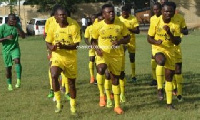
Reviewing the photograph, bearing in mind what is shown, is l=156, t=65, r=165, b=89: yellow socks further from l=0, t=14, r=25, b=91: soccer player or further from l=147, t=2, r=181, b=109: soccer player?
l=0, t=14, r=25, b=91: soccer player

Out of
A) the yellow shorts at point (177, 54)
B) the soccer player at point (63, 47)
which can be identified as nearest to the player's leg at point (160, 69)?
the yellow shorts at point (177, 54)

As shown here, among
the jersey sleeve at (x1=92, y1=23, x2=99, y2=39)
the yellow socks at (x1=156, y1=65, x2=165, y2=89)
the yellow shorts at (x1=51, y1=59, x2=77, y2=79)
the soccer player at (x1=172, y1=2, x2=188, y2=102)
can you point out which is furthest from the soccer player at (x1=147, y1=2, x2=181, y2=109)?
the yellow shorts at (x1=51, y1=59, x2=77, y2=79)

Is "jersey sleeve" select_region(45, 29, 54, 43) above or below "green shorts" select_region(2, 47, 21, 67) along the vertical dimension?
above

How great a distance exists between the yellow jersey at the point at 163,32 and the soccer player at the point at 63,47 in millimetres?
1676

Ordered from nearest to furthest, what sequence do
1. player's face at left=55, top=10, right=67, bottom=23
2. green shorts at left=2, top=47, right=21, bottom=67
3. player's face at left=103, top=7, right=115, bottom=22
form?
player's face at left=55, top=10, right=67, bottom=23 → player's face at left=103, top=7, right=115, bottom=22 → green shorts at left=2, top=47, right=21, bottom=67

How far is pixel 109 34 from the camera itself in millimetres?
8797

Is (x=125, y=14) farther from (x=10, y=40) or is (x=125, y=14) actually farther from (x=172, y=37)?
(x=172, y=37)

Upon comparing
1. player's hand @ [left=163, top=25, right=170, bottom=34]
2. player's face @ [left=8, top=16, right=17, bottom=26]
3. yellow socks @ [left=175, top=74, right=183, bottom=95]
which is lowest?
yellow socks @ [left=175, top=74, right=183, bottom=95]

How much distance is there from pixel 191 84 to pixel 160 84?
111 inches

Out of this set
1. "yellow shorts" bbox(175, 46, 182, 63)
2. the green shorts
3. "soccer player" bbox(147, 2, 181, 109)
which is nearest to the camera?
"soccer player" bbox(147, 2, 181, 109)

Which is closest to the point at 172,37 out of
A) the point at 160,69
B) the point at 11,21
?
the point at 160,69

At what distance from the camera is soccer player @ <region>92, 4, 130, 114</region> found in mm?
8734

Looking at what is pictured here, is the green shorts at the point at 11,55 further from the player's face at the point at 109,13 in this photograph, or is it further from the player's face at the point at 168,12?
the player's face at the point at 168,12

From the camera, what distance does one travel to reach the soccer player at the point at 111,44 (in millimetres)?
8734
